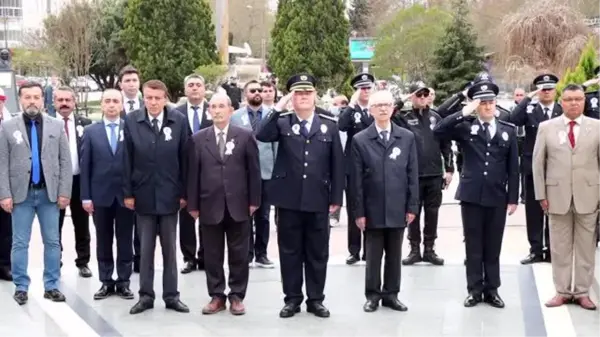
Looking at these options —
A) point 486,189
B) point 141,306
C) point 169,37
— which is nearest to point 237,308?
point 141,306

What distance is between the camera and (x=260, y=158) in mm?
9844

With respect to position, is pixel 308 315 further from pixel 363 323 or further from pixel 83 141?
pixel 83 141

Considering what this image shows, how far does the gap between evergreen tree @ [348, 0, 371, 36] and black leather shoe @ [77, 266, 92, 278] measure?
49251 millimetres

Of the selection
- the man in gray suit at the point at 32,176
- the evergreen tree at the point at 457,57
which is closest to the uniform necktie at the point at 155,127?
the man in gray suit at the point at 32,176

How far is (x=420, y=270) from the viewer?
966 cm

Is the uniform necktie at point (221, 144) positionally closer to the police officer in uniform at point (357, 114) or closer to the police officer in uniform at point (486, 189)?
the police officer in uniform at point (486, 189)

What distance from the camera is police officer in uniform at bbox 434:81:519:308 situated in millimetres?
8023

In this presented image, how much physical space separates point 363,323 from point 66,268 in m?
4.06

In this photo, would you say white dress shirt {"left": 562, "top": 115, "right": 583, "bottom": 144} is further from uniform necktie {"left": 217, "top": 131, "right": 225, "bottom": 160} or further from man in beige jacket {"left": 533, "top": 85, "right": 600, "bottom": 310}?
uniform necktie {"left": 217, "top": 131, "right": 225, "bottom": 160}

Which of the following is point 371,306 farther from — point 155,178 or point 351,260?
point 155,178

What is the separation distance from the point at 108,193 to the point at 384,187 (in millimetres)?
2713

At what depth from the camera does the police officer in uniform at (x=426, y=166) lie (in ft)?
31.6

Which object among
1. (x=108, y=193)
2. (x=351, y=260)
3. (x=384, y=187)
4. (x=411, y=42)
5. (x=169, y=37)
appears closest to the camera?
(x=384, y=187)

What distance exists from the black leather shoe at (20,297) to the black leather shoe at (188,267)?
6.07 feet
